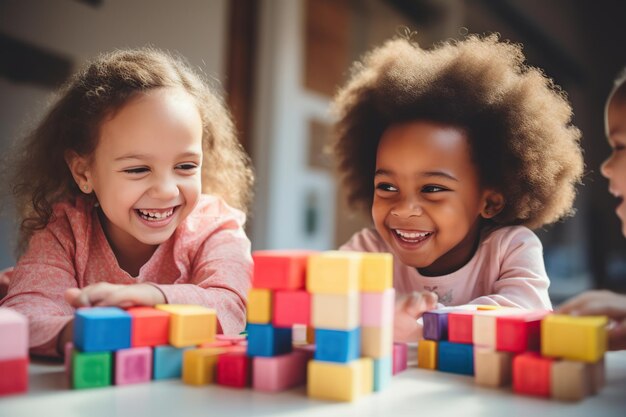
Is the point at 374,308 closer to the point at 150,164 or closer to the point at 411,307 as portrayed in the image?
the point at 411,307

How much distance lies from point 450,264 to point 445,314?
0.39 metres

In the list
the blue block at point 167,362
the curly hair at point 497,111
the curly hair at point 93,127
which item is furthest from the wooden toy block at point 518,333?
the curly hair at point 93,127

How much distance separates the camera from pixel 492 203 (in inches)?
41.7

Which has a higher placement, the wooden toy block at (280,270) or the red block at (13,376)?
the wooden toy block at (280,270)

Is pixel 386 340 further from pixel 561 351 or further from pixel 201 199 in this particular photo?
pixel 201 199

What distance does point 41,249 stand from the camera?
2.99ft

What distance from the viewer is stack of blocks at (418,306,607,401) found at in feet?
1.86

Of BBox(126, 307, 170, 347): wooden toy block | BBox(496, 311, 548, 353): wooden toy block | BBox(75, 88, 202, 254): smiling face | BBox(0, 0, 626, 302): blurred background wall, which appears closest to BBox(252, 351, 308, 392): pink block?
BBox(126, 307, 170, 347): wooden toy block

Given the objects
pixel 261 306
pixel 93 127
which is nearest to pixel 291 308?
pixel 261 306

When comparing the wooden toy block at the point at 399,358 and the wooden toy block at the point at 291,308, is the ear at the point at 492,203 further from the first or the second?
the wooden toy block at the point at 291,308

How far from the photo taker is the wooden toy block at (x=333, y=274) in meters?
0.54

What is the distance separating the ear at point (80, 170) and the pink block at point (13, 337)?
0.43 m

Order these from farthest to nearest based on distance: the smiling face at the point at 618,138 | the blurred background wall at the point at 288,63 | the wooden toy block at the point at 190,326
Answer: the blurred background wall at the point at 288,63, the smiling face at the point at 618,138, the wooden toy block at the point at 190,326

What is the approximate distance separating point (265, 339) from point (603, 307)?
0.35 metres
